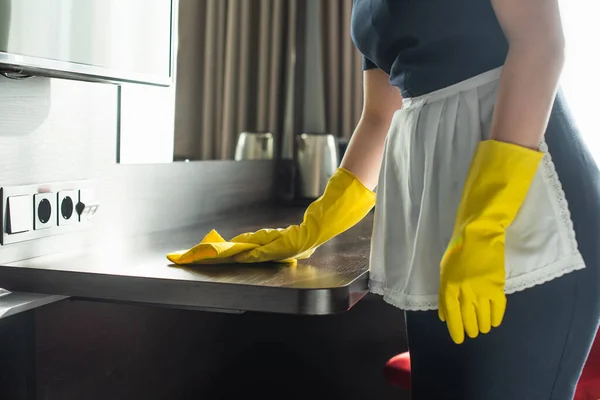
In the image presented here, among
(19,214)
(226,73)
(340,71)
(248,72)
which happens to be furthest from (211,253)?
(340,71)

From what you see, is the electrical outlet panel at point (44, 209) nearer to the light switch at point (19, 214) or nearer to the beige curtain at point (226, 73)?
the light switch at point (19, 214)

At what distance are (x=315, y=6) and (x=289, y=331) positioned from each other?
134 centimetres

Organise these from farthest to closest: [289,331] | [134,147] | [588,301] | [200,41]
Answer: [200,41] → [289,331] → [134,147] → [588,301]

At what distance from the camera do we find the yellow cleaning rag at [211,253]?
3.47 feet

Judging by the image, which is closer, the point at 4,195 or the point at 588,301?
the point at 588,301

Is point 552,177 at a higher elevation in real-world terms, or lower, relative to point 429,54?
lower

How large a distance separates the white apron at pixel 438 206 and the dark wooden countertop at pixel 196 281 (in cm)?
8

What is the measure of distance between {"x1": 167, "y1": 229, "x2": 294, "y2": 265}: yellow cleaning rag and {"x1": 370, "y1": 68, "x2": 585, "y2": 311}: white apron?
21cm

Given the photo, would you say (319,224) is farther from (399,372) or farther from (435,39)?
(399,372)

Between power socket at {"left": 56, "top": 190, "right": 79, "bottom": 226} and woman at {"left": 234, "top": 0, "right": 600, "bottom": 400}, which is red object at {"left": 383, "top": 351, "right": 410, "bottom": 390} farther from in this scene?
power socket at {"left": 56, "top": 190, "right": 79, "bottom": 226}

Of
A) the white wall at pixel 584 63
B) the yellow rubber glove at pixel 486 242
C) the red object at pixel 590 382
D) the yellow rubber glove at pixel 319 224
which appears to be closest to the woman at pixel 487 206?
the yellow rubber glove at pixel 486 242

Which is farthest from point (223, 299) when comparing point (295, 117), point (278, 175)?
point (295, 117)

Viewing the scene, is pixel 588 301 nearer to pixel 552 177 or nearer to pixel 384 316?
pixel 552 177

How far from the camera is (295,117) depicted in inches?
105
